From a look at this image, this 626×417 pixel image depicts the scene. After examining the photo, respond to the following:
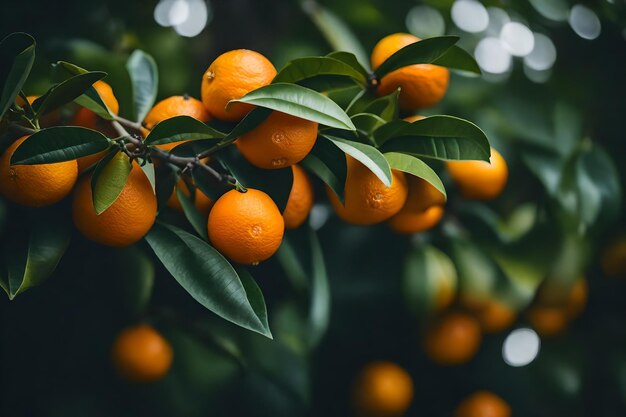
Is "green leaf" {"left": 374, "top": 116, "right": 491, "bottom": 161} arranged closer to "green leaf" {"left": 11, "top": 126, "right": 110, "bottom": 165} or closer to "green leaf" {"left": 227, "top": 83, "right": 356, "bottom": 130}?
"green leaf" {"left": 227, "top": 83, "right": 356, "bottom": 130}

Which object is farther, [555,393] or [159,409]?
[555,393]

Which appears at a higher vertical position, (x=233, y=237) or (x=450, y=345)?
(x=233, y=237)

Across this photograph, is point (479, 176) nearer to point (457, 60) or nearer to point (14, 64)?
point (457, 60)

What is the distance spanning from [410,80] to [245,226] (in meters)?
0.31

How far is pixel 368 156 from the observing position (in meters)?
0.70

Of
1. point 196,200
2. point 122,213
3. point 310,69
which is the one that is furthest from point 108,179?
point 310,69

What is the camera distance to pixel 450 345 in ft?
3.33

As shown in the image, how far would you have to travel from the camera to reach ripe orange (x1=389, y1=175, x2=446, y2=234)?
0.82 m

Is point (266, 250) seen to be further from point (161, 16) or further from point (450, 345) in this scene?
point (161, 16)

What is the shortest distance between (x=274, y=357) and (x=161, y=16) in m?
0.68

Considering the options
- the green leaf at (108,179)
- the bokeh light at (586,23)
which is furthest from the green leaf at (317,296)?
the bokeh light at (586,23)

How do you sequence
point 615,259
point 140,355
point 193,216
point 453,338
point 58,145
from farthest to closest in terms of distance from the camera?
1. point 615,259
2. point 453,338
3. point 140,355
4. point 193,216
5. point 58,145

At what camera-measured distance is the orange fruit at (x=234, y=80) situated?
722 millimetres

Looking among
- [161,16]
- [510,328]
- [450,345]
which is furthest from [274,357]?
[161,16]
